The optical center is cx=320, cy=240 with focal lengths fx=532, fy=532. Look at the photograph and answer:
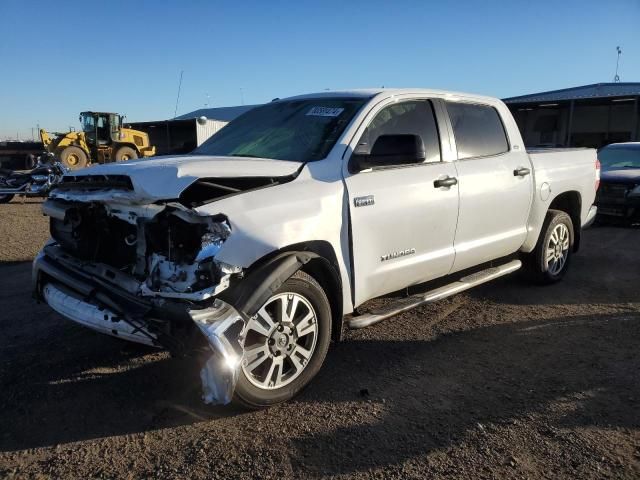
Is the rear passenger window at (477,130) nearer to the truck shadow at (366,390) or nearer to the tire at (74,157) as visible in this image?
the truck shadow at (366,390)

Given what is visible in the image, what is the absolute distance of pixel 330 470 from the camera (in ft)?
8.80

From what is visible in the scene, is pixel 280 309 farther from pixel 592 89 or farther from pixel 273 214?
pixel 592 89

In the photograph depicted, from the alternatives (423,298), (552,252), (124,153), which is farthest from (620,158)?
(124,153)

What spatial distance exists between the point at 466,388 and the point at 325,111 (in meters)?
2.32

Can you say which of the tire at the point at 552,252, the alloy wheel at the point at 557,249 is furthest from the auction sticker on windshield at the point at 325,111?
the alloy wheel at the point at 557,249

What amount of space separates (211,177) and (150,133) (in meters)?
46.3

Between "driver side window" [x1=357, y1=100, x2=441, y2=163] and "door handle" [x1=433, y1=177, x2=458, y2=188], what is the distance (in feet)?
0.62

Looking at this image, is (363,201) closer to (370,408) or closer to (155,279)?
(370,408)

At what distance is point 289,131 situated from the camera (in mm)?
4266

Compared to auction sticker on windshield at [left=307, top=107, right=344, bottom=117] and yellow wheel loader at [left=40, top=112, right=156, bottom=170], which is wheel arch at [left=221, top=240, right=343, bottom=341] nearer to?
auction sticker on windshield at [left=307, top=107, right=344, bottom=117]

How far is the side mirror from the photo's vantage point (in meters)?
3.77

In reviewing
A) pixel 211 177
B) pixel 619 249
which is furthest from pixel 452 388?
pixel 619 249

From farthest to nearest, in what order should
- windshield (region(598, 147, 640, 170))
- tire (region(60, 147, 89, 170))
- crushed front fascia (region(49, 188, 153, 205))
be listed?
tire (region(60, 147, 89, 170)) < windshield (region(598, 147, 640, 170)) < crushed front fascia (region(49, 188, 153, 205))

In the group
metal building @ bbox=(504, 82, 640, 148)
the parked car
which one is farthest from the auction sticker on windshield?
metal building @ bbox=(504, 82, 640, 148)
